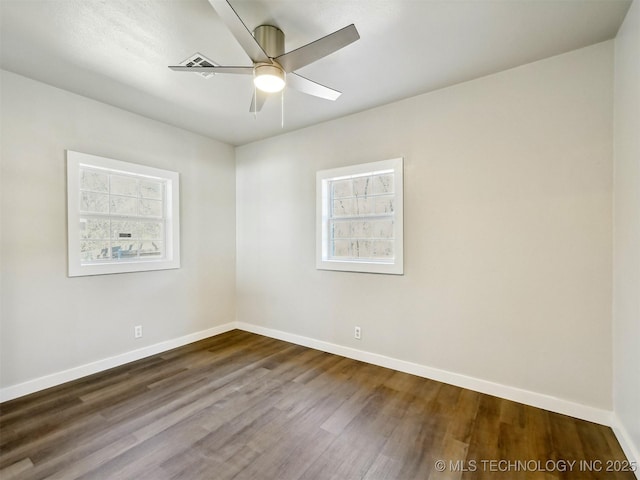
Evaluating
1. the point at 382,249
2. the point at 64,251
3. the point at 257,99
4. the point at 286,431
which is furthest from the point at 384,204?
the point at 64,251

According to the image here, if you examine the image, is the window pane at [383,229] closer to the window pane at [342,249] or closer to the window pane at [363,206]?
the window pane at [363,206]

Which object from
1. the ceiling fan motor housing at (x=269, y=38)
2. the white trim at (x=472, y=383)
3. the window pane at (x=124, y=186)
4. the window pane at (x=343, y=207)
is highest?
the ceiling fan motor housing at (x=269, y=38)

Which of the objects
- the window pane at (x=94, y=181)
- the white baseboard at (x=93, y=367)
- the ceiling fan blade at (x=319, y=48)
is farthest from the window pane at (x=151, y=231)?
the ceiling fan blade at (x=319, y=48)

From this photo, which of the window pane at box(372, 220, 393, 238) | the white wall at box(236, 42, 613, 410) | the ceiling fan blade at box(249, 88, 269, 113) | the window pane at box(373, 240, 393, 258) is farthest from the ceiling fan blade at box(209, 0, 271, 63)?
the window pane at box(373, 240, 393, 258)

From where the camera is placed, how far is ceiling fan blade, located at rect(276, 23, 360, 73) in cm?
156

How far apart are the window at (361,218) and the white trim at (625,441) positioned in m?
1.79

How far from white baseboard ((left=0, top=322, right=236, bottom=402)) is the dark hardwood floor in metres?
0.08

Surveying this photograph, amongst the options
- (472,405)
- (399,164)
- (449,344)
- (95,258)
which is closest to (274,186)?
(399,164)

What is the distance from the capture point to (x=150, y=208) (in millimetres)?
3461

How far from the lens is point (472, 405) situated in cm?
233

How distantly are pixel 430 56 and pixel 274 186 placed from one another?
239cm

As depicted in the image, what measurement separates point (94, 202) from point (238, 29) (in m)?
2.47

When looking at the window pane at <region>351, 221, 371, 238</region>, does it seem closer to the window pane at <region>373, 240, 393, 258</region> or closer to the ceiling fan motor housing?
the window pane at <region>373, 240, 393, 258</region>

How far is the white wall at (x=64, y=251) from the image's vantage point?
246 centimetres
